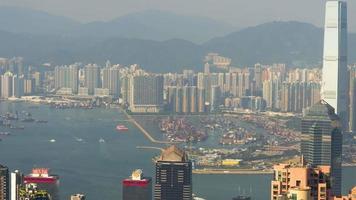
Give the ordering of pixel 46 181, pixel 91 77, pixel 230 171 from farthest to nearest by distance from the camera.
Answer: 1. pixel 91 77
2. pixel 230 171
3. pixel 46 181

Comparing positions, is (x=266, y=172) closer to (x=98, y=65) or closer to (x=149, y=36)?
(x=98, y=65)

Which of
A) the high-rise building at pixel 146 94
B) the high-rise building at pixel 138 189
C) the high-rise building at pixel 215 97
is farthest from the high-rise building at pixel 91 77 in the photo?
the high-rise building at pixel 138 189

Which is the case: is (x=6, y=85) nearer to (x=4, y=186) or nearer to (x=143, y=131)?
(x=143, y=131)

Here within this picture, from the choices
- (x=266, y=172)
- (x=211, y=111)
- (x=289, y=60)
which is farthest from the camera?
(x=289, y=60)

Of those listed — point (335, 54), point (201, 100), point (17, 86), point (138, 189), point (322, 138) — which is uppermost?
point (335, 54)

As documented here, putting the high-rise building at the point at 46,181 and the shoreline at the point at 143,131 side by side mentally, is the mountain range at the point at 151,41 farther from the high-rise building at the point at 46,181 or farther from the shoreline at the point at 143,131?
the high-rise building at the point at 46,181

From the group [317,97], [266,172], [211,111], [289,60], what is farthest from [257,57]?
[266,172]

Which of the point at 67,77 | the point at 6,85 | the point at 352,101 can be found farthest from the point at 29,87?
the point at 352,101

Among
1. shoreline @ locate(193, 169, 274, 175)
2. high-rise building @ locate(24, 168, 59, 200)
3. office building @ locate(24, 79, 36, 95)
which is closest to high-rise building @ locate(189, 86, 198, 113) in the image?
office building @ locate(24, 79, 36, 95)
